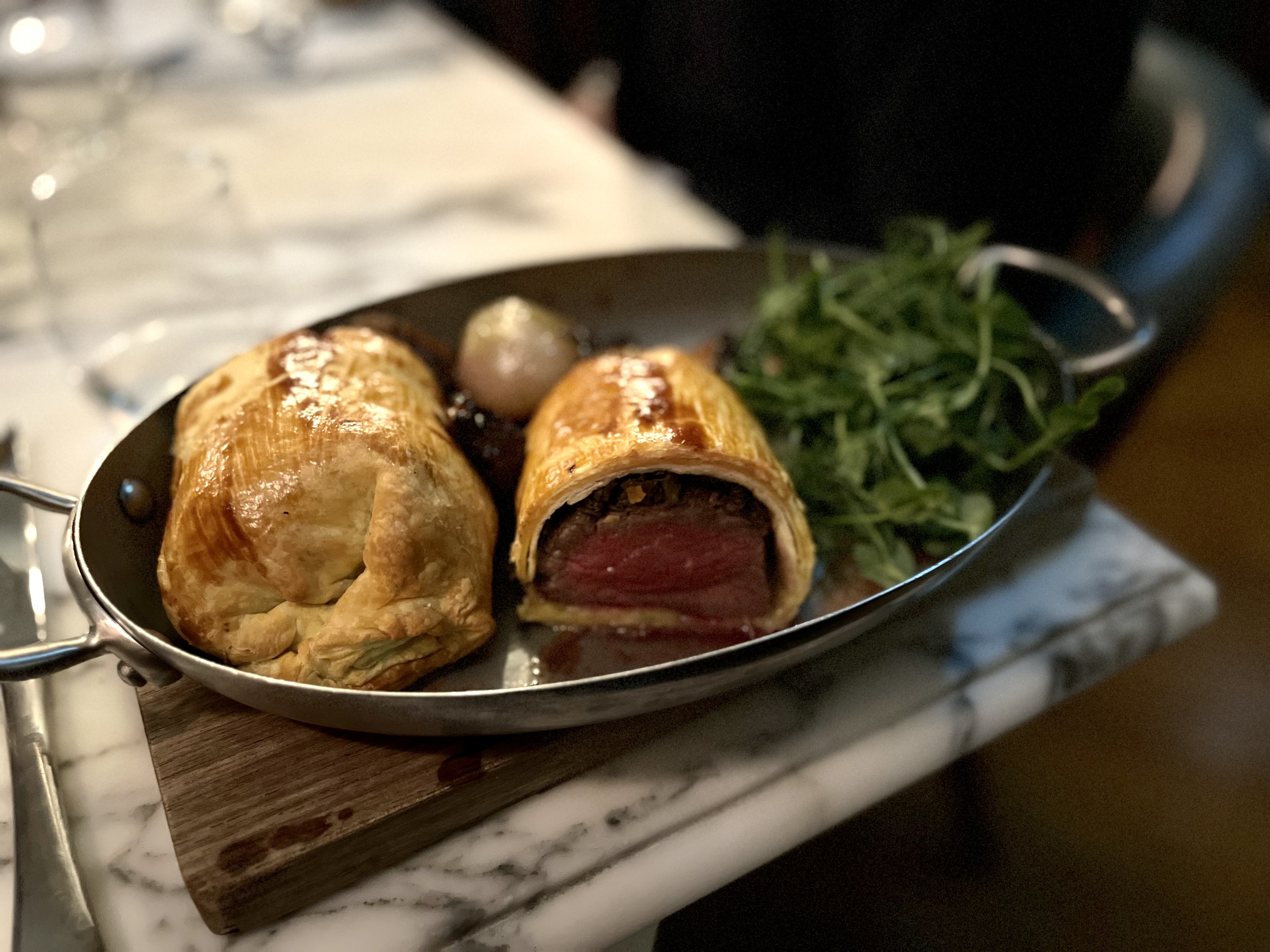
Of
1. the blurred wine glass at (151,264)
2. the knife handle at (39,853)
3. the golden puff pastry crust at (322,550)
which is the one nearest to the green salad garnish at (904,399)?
the golden puff pastry crust at (322,550)

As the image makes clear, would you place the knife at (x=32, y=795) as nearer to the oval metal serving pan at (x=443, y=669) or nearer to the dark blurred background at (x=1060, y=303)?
the oval metal serving pan at (x=443, y=669)

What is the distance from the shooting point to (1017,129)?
1.97 meters

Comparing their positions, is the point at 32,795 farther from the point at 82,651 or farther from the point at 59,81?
the point at 59,81

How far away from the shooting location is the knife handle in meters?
0.84

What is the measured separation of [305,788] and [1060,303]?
1949 mm

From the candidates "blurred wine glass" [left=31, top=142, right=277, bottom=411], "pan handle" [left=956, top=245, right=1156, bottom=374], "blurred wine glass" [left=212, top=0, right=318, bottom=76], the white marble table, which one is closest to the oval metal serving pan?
the white marble table

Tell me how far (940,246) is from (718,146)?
4.36 feet

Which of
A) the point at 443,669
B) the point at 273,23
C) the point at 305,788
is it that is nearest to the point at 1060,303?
the point at 443,669

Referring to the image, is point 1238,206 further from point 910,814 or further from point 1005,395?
point 910,814

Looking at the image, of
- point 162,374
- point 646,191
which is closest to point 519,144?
point 646,191

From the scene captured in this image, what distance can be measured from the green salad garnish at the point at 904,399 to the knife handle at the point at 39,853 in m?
0.98

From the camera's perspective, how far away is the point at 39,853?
0.90 m

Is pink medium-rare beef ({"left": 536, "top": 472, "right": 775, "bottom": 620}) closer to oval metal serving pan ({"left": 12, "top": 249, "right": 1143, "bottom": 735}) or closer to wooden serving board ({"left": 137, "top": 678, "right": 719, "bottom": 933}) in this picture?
oval metal serving pan ({"left": 12, "top": 249, "right": 1143, "bottom": 735})

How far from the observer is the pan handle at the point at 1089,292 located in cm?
130
